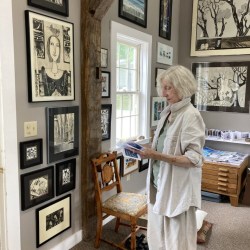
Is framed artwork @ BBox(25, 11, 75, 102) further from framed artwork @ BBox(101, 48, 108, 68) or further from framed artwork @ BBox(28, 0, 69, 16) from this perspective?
framed artwork @ BBox(101, 48, 108, 68)

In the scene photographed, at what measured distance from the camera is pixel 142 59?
140 inches

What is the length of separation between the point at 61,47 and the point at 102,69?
2.11 ft

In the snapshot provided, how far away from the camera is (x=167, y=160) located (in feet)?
5.62

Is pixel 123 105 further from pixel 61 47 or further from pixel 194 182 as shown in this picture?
pixel 194 182

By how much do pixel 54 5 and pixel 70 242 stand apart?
81.8 inches

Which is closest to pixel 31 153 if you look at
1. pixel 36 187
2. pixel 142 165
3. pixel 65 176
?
pixel 36 187

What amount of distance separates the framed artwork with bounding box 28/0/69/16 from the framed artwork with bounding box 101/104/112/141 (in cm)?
100

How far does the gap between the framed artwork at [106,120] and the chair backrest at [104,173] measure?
0.75 ft

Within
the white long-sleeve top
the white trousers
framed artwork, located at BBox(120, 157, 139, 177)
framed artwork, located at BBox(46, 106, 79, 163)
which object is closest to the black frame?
framed artwork, located at BBox(46, 106, 79, 163)

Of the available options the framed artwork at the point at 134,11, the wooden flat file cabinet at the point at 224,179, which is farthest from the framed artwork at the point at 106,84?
the wooden flat file cabinet at the point at 224,179

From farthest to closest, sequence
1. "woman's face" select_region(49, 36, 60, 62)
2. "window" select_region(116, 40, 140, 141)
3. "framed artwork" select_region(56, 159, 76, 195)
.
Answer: "window" select_region(116, 40, 140, 141) → "framed artwork" select_region(56, 159, 76, 195) → "woman's face" select_region(49, 36, 60, 62)

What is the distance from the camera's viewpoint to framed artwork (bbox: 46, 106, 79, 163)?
2.19m

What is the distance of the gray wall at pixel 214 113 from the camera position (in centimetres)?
415

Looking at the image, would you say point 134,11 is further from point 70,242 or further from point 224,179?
point 70,242
